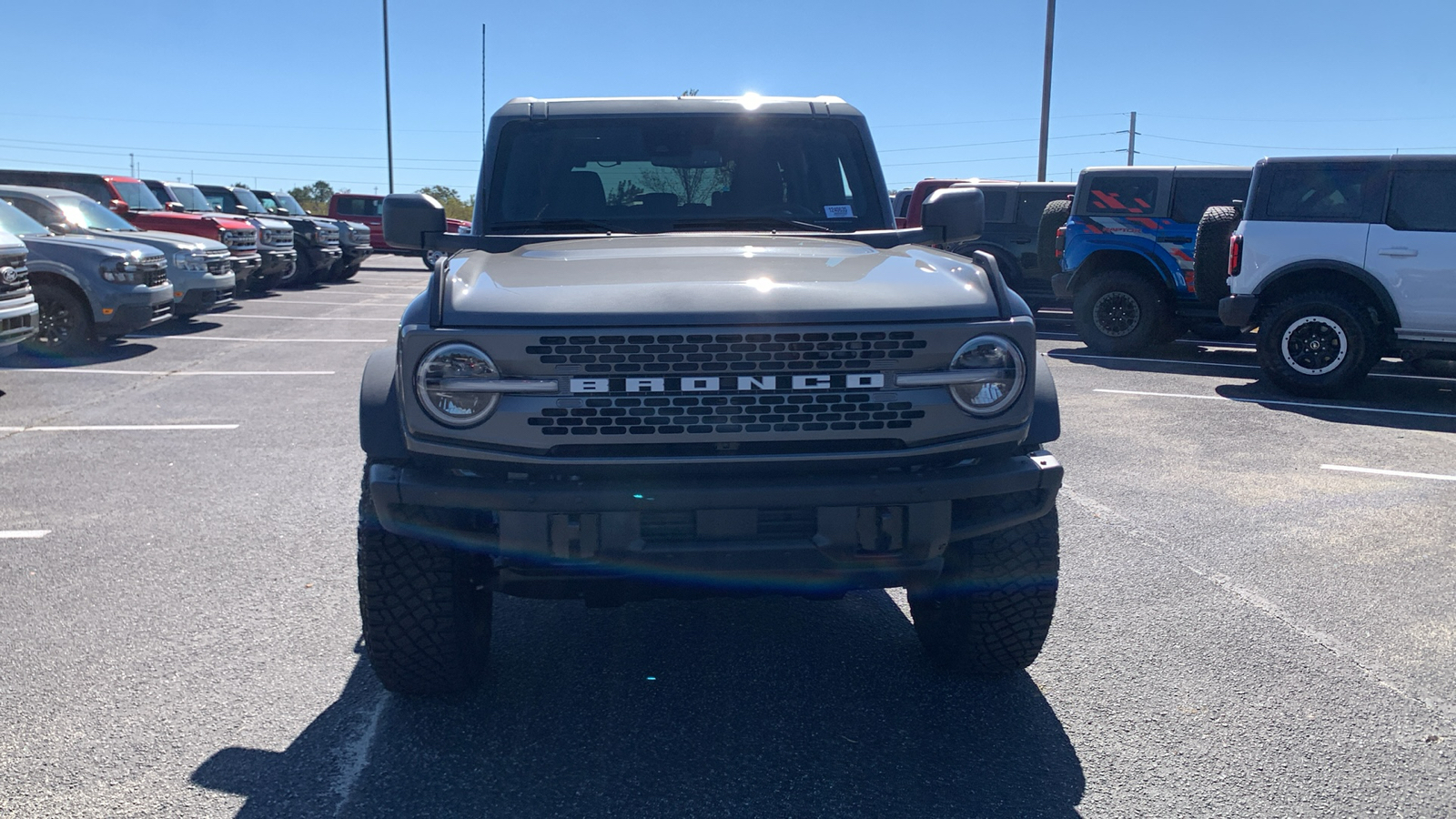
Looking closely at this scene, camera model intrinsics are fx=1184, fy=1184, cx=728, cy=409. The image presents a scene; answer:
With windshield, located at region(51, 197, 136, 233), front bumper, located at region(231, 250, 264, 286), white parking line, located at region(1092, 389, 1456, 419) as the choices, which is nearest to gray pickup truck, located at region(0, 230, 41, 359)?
windshield, located at region(51, 197, 136, 233)

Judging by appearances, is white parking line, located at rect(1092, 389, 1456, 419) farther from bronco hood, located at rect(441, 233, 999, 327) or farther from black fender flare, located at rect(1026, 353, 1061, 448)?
black fender flare, located at rect(1026, 353, 1061, 448)

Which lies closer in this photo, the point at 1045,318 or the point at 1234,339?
the point at 1234,339

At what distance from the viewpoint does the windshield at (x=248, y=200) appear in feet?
73.7

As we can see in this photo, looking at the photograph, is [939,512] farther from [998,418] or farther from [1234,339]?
[1234,339]

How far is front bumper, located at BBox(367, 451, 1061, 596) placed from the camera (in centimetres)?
294

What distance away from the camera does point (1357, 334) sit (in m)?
9.61

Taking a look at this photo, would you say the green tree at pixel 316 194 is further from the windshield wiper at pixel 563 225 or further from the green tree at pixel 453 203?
the windshield wiper at pixel 563 225

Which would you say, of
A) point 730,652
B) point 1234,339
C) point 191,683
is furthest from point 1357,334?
point 191,683


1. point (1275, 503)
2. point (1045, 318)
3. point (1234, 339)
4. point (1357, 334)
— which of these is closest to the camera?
point (1275, 503)

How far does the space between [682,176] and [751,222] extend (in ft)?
1.18

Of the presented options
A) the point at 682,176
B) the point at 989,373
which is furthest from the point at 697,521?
the point at 682,176

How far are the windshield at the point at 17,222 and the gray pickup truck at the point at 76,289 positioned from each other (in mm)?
13

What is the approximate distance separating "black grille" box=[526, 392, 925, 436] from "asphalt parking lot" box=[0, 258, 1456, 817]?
928mm

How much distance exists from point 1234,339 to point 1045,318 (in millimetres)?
3241
